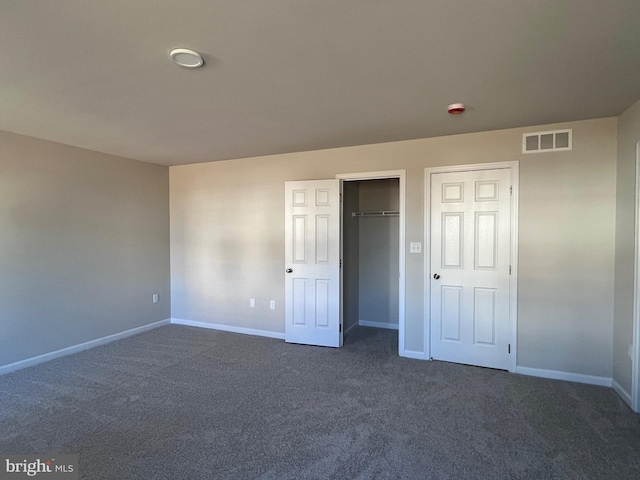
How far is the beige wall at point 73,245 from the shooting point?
3.60m

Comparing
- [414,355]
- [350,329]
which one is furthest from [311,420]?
[350,329]

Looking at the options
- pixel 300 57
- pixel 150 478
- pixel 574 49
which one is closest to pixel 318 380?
pixel 150 478

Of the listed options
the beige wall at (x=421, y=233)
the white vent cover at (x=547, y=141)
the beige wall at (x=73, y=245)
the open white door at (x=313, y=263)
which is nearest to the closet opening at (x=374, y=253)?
the open white door at (x=313, y=263)

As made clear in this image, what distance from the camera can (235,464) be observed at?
6.99 ft

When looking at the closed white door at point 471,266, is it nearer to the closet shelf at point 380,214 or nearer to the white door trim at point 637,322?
the white door trim at point 637,322

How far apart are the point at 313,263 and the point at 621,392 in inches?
128

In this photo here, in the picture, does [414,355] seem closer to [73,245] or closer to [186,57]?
[186,57]

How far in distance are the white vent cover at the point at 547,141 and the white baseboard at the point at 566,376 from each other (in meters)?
2.21

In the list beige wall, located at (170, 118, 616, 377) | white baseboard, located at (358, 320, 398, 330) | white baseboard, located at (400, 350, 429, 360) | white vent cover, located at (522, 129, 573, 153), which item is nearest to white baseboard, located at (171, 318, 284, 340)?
beige wall, located at (170, 118, 616, 377)

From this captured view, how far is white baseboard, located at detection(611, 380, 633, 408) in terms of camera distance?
284 centimetres

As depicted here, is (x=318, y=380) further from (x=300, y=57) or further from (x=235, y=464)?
(x=300, y=57)

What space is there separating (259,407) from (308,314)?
5.54ft

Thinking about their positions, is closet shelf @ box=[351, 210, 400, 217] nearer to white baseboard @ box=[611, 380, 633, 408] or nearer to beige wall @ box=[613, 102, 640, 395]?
beige wall @ box=[613, 102, 640, 395]

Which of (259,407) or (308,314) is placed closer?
(259,407)
